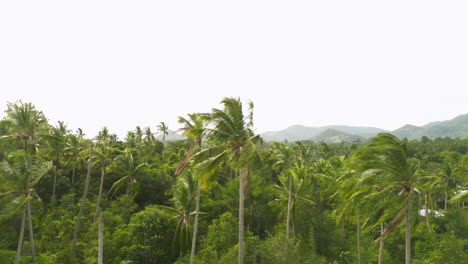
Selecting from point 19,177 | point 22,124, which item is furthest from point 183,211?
point 22,124

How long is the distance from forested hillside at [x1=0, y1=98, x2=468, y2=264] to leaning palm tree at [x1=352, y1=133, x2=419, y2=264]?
3 centimetres

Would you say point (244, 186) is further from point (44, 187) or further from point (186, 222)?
point (44, 187)

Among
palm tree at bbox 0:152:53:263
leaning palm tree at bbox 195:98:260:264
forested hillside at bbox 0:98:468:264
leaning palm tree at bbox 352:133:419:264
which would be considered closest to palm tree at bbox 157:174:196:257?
forested hillside at bbox 0:98:468:264

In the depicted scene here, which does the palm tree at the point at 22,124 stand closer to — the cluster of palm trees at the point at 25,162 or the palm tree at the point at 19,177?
the cluster of palm trees at the point at 25,162

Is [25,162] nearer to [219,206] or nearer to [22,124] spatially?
[22,124]

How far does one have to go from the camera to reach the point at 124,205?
76.9 ft

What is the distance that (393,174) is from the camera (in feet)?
27.7

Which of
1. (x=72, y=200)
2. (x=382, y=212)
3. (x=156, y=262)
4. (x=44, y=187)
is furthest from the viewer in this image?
(x=44, y=187)

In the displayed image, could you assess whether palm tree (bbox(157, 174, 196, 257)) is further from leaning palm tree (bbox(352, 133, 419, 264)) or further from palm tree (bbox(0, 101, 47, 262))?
leaning palm tree (bbox(352, 133, 419, 264))

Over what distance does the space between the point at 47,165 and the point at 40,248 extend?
8503 millimetres

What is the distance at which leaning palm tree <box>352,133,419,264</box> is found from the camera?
841 centimetres

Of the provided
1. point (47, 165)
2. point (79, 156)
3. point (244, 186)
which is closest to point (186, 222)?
point (244, 186)

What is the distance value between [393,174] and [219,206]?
19389 mm

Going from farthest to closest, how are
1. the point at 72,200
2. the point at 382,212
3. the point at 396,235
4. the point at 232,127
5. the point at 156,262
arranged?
1. the point at 72,200
2. the point at 396,235
3. the point at 156,262
4. the point at 232,127
5. the point at 382,212
